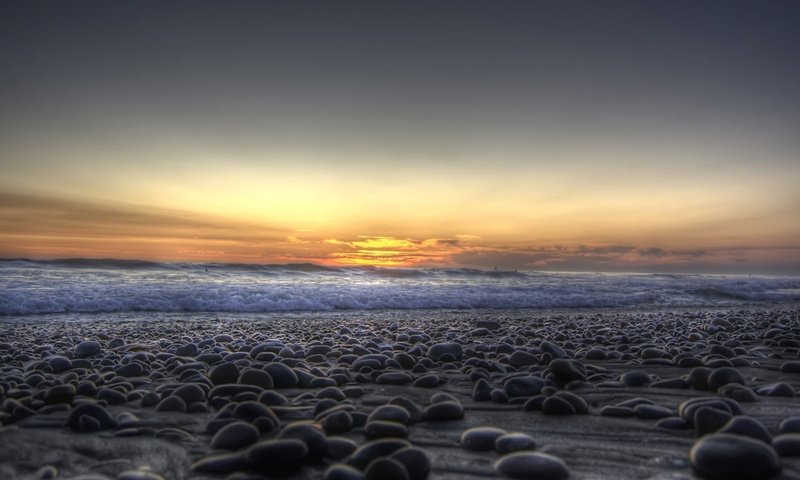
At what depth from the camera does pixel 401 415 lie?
307cm

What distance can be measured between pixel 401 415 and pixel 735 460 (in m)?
1.77

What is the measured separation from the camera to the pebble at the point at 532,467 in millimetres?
2217

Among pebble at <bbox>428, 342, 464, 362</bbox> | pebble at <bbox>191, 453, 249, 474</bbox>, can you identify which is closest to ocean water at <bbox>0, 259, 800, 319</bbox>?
pebble at <bbox>428, 342, 464, 362</bbox>

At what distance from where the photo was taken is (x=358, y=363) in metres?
5.02

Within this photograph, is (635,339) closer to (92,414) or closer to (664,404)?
(664,404)

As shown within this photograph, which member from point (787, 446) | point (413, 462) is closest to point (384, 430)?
point (413, 462)

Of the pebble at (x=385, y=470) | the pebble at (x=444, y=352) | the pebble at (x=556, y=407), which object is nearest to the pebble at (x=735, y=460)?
the pebble at (x=556, y=407)

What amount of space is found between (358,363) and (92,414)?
8.13 feet

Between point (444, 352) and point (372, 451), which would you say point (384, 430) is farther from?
point (444, 352)

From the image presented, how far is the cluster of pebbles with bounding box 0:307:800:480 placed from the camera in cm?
229

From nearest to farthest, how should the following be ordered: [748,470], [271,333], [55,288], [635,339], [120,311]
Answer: [748,470] → [635,339] → [271,333] → [120,311] → [55,288]

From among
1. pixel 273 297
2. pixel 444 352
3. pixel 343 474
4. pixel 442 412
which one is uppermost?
pixel 343 474

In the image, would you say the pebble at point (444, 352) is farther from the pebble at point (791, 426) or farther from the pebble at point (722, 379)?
the pebble at point (791, 426)

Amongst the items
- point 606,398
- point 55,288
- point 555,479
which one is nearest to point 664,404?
point 606,398
